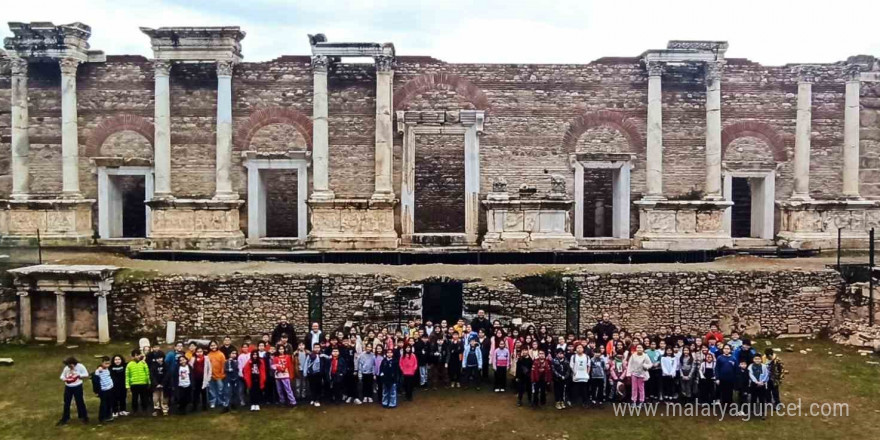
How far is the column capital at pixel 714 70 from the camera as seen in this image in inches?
872

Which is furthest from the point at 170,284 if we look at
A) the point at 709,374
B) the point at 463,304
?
the point at 709,374

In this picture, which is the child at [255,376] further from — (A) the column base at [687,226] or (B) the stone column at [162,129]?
(A) the column base at [687,226]

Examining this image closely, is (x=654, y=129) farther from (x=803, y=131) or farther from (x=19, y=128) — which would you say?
(x=19, y=128)

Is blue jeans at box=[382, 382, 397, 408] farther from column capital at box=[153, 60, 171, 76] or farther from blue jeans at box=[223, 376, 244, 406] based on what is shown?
column capital at box=[153, 60, 171, 76]

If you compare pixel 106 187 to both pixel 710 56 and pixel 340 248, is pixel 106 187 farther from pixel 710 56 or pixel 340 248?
pixel 710 56

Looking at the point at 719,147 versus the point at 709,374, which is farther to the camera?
the point at 719,147

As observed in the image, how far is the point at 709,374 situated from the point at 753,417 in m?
0.82

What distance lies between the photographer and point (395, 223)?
22.5m

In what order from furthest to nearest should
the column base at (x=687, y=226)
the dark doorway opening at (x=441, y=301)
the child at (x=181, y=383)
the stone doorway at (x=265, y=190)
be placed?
the stone doorway at (x=265, y=190) → the column base at (x=687, y=226) → the dark doorway opening at (x=441, y=301) → the child at (x=181, y=383)

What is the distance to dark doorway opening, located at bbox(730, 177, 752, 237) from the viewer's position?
24.8m

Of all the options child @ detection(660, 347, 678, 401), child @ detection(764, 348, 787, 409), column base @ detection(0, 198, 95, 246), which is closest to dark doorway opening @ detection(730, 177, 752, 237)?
child @ detection(764, 348, 787, 409)

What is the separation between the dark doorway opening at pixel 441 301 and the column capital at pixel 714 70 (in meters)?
13.0

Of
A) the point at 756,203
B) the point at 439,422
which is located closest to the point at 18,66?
the point at 439,422

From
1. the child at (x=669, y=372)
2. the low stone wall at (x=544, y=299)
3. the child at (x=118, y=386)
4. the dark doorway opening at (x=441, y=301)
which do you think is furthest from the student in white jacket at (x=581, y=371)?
the child at (x=118, y=386)
